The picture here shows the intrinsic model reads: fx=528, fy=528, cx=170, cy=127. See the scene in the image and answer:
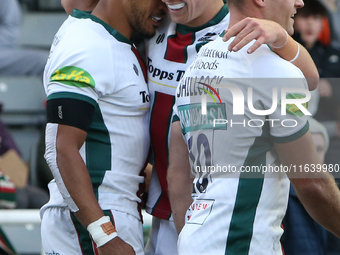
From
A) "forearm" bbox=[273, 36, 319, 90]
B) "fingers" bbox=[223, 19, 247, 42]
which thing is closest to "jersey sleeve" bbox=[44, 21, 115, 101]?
"fingers" bbox=[223, 19, 247, 42]

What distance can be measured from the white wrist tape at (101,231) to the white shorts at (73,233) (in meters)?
0.12

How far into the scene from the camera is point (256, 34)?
167cm

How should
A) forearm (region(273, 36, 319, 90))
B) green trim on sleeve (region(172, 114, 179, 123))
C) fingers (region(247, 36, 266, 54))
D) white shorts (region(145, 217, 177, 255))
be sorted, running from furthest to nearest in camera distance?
white shorts (region(145, 217, 177, 255)) < green trim on sleeve (region(172, 114, 179, 123)) < forearm (region(273, 36, 319, 90)) < fingers (region(247, 36, 266, 54))

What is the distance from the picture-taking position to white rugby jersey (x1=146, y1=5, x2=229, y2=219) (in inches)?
88.6

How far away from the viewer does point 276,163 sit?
1.79m

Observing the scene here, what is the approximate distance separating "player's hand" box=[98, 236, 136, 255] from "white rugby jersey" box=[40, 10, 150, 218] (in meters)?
0.17

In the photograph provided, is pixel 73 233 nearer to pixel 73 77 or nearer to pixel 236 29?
pixel 73 77

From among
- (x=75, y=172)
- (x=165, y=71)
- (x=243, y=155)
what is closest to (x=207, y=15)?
(x=165, y=71)

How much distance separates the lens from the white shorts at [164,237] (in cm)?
238

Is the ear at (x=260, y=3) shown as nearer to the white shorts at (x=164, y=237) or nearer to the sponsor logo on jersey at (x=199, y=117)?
the sponsor logo on jersey at (x=199, y=117)

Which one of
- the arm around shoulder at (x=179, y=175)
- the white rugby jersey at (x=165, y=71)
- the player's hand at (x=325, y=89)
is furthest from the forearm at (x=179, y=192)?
the player's hand at (x=325, y=89)

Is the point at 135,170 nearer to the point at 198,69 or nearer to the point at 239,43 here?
the point at 198,69

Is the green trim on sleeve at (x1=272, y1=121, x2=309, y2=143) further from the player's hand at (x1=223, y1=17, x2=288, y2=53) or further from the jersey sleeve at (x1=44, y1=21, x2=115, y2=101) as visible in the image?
the jersey sleeve at (x1=44, y1=21, x2=115, y2=101)

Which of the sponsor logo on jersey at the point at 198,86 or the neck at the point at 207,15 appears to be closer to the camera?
the sponsor logo on jersey at the point at 198,86
